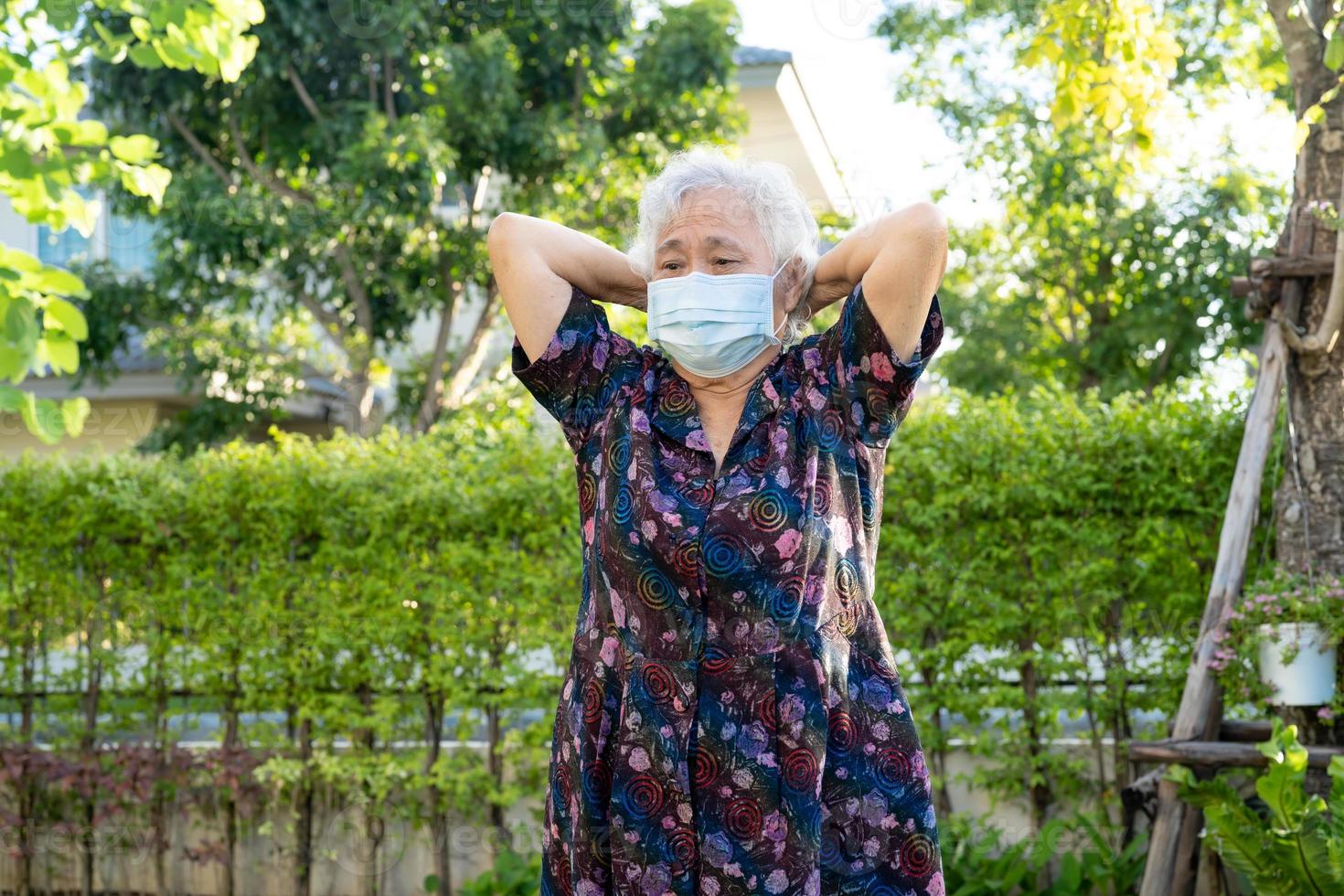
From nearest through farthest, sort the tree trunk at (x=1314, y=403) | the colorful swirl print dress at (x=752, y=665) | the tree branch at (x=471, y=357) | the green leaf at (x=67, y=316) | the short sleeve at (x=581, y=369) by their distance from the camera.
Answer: the colorful swirl print dress at (x=752, y=665) < the short sleeve at (x=581, y=369) < the green leaf at (x=67, y=316) < the tree trunk at (x=1314, y=403) < the tree branch at (x=471, y=357)

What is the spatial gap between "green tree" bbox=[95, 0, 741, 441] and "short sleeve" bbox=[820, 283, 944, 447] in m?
6.95

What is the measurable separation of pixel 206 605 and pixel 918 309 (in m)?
4.35

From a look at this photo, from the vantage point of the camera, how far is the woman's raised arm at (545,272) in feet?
7.24

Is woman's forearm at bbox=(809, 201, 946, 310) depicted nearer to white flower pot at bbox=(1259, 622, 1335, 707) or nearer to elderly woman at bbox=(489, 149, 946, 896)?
elderly woman at bbox=(489, 149, 946, 896)

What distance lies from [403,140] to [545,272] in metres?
6.68

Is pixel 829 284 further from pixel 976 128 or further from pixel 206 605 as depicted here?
pixel 976 128

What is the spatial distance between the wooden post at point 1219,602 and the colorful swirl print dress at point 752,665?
2554 millimetres

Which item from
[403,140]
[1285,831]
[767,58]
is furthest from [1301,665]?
[767,58]

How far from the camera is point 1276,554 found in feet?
14.8

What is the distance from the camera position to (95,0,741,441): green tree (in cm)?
894

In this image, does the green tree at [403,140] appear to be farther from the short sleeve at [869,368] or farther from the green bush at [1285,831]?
the short sleeve at [869,368]

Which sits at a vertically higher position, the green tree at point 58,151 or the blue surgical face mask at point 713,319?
the green tree at point 58,151

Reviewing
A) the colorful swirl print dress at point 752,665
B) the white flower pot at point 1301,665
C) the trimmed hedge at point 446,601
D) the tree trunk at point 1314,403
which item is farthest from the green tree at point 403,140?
the colorful swirl print dress at point 752,665

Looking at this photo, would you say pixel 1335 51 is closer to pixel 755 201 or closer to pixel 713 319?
pixel 755 201
